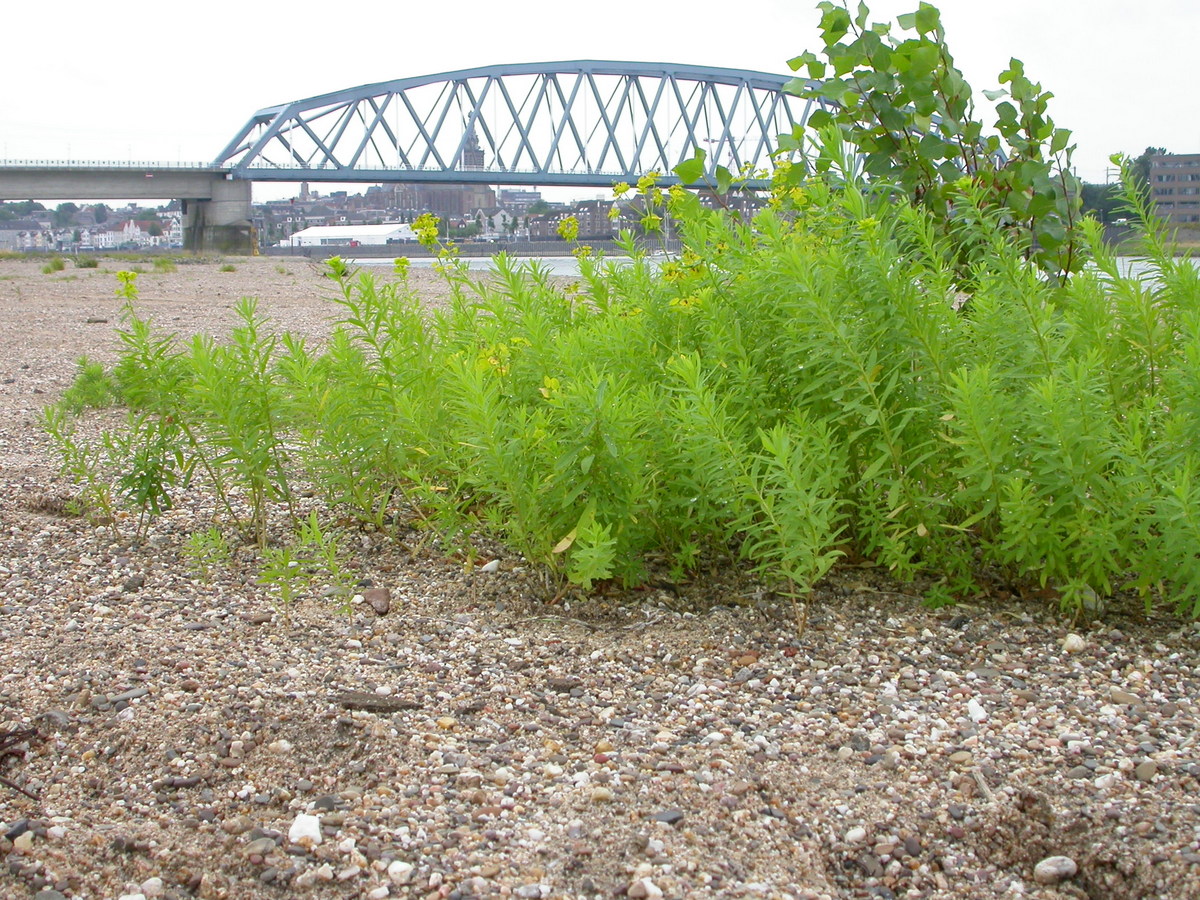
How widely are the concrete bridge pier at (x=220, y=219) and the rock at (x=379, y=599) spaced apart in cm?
6163

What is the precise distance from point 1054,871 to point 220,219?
222ft

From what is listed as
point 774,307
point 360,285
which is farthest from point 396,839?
point 360,285

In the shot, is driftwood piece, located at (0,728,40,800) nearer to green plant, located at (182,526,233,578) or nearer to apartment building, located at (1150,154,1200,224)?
green plant, located at (182,526,233,578)

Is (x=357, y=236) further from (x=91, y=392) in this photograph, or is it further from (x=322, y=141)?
(x=91, y=392)

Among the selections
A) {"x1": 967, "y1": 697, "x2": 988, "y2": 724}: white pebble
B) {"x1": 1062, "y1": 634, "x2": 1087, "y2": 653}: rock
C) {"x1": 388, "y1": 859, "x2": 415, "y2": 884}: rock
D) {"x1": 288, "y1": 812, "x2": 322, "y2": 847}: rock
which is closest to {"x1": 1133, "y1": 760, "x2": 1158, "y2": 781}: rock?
{"x1": 967, "y1": 697, "x2": 988, "y2": 724}: white pebble

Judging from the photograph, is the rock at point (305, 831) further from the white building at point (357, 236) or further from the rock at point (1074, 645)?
the white building at point (357, 236)

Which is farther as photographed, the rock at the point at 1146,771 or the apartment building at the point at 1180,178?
the apartment building at the point at 1180,178

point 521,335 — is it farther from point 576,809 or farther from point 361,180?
point 361,180

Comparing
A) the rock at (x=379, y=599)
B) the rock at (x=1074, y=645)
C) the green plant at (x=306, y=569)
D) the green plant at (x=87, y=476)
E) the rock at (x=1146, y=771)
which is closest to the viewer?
the rock at (x=1146, y=771)

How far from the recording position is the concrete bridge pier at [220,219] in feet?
200

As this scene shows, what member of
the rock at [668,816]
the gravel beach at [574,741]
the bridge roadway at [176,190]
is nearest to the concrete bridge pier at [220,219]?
the bridge roadway at [176,190]

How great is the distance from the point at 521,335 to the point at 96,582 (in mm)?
1403

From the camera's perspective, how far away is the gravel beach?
65.7 inches

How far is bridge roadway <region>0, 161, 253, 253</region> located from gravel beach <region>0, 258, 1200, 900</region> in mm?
61143
